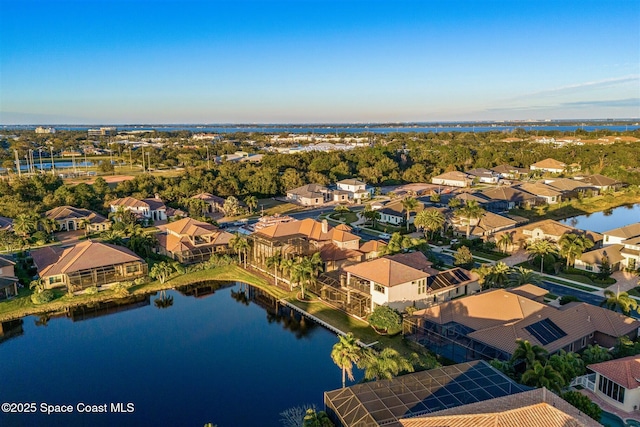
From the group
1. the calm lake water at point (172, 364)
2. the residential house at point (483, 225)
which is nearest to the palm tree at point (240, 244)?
the calm lake water at point (172, 364)

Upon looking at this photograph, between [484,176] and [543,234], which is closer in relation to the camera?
[543,234]

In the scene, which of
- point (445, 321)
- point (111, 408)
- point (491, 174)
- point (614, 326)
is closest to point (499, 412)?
point (445, 321)

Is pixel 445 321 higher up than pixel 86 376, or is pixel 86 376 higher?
pixel 445 321

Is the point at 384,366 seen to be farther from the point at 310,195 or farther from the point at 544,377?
the point at 310,195

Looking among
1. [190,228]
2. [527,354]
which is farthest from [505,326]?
[190,228]

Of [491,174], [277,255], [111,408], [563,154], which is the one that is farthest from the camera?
[563,154]

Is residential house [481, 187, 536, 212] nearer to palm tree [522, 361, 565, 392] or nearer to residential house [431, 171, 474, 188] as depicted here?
residential house [431, 171, 474, 188]

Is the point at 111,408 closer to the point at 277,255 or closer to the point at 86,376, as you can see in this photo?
the point at 86,376
